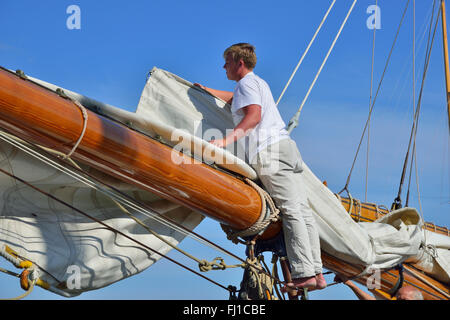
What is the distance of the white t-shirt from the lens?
353 cm

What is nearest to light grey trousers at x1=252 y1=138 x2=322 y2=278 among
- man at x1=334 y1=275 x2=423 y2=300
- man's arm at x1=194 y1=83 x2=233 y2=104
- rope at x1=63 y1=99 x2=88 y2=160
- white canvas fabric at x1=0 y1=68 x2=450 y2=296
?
white canvas fabric at x1=0 y1=68 x2=450 y2=296

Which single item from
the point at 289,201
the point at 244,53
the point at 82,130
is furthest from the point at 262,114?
the point at 82,130

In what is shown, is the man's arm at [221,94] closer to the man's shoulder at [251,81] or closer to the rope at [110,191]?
the man's shoulder at [251,81]

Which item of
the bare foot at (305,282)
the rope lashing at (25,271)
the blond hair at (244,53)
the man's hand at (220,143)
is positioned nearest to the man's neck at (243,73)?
the blond hair at (244,53)

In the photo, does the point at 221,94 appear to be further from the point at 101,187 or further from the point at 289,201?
the point at 101,187

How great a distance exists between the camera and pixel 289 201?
139 inches

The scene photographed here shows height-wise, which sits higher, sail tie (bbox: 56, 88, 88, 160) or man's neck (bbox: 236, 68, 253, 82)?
man's neck (bbox: 236, 68, 253, 82)

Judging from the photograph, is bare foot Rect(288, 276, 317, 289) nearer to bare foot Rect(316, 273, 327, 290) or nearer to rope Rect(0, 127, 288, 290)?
bare foot Rect(316, 273, 327, 290)

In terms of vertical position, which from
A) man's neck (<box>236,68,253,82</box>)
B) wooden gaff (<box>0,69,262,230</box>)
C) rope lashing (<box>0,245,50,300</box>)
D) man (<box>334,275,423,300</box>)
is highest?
man's neck (<box>236,68,253,82</box>)

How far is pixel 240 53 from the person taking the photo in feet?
12.0

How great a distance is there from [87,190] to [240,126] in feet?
3.26

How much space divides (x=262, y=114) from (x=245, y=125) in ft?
0.62

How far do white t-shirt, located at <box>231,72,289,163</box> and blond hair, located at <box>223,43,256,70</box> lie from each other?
96mm

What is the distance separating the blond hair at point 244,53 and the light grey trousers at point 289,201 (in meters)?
0.55
